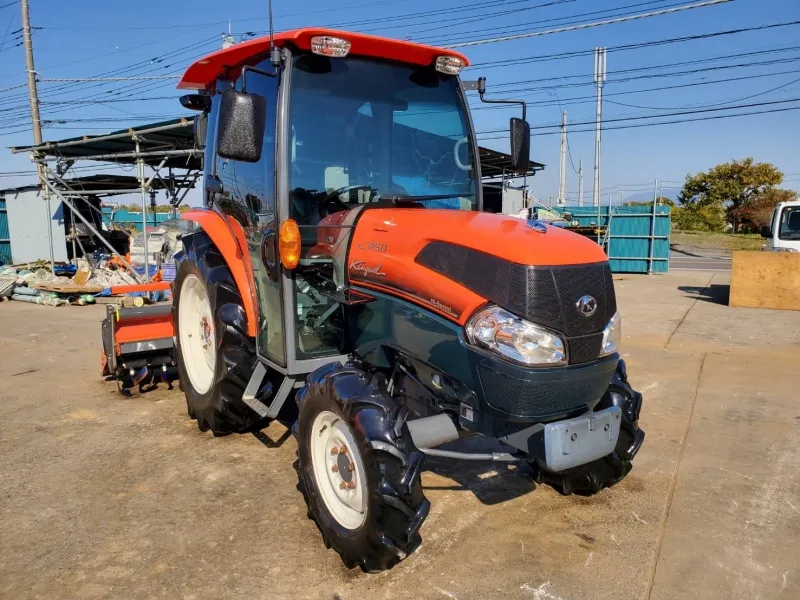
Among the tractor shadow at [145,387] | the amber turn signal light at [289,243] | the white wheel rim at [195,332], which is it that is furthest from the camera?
the tractor shadow at [145,387]

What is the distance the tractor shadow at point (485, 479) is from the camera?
11.4 ft

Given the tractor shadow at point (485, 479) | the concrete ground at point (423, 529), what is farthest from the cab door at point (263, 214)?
the tractor shadow at point (485, 479)

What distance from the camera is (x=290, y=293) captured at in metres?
3.21

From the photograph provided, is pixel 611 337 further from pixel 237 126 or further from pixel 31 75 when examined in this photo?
pixel 31 75

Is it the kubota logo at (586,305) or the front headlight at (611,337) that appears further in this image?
the front headlight at (611,337)

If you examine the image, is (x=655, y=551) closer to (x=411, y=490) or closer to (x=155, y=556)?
(x=411, y=490)

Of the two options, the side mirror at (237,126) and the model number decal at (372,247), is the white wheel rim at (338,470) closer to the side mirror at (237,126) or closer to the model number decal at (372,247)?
the model number decal at (372,247)

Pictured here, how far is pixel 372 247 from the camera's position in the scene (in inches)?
114

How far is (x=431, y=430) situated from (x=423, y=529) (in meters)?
0.70

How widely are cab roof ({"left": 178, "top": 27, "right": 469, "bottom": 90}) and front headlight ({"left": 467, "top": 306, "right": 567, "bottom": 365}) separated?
1.64m

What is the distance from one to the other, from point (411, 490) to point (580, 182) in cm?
3732

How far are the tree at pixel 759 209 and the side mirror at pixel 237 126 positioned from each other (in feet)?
117

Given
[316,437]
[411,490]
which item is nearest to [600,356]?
[411,490]

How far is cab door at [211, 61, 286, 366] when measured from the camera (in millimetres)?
3184
